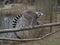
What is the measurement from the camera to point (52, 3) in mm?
5090

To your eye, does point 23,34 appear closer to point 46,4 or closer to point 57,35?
point 57,35

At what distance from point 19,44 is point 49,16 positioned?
120 cm

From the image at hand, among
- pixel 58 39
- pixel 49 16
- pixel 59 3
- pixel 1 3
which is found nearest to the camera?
pixel 58 39

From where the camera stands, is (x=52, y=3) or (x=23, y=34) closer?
(x=23, y=34)

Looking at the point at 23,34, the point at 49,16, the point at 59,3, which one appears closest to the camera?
the point at 23,34

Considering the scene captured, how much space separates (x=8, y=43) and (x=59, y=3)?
3.03 meters

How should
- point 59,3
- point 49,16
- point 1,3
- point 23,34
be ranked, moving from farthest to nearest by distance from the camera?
1. point 1,3
2. point 59,3
3. point 49,16
4. point 23,34

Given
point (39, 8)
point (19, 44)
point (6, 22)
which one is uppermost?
point (39, 8)

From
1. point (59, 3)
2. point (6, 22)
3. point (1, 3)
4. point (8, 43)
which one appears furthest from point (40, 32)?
point (1, 3)

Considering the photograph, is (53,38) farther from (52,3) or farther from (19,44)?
(52,3)

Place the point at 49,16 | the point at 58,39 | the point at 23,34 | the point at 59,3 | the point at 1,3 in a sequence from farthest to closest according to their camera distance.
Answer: the point at 1,3, the point at 59,3, the point at 49,16, the point at 23,34, the point at 58,39

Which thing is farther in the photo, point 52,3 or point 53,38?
point 52,3

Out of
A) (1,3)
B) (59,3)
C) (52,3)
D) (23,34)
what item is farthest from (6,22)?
(1,3)

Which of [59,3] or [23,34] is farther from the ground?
[59,3]
